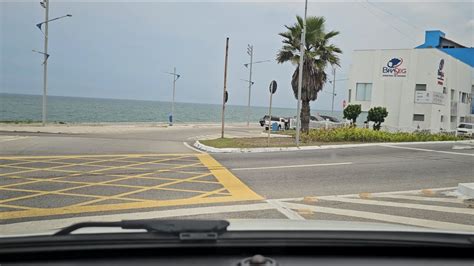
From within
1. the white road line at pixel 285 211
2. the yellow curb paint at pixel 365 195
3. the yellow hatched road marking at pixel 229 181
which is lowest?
the yellow hatched road marking at pixel 229 181

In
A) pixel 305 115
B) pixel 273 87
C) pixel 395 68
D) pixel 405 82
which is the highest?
pixel 395 68

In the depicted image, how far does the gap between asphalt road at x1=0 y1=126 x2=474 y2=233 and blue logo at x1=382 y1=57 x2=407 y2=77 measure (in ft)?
77.4

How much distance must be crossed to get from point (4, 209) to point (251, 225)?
19.8 feet

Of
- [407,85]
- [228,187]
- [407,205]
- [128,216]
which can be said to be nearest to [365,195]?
[407,205]

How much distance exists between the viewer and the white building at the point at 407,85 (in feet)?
127

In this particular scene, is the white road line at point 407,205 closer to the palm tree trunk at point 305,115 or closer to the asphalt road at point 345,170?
the asphalt road at point 345,170

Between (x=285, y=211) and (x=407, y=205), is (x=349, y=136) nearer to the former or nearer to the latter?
(x=407, y=205)

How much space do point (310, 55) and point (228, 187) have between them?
1765 cm

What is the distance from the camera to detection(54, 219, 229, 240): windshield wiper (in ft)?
7.59

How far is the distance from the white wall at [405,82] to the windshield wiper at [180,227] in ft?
124

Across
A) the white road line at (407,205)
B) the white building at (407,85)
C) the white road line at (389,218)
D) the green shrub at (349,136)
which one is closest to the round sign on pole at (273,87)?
the green shrub at (349,136)

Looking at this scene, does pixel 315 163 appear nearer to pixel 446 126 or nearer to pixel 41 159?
pixel 41 159

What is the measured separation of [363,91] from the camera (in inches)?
1638

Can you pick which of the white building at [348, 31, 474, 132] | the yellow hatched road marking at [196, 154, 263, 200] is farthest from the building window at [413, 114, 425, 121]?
the yellow hatched road marking at [196, 154, 263, 200]
